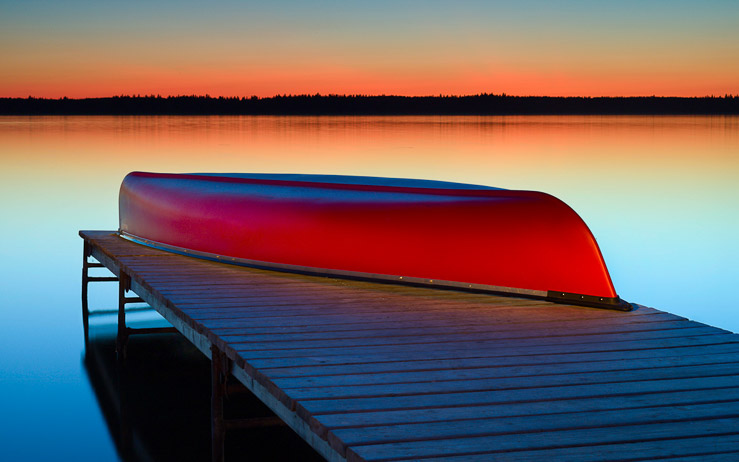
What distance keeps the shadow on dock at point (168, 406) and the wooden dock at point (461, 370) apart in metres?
0.50

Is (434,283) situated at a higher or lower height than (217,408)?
higher

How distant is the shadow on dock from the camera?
185 inches

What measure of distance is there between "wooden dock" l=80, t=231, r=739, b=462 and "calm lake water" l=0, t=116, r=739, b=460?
3.28ft

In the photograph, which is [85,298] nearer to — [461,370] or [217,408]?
[217,408]

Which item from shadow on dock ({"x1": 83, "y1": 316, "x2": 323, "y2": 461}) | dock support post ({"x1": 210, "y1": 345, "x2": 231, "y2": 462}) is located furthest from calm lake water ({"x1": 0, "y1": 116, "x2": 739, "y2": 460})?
dock support post ({"x1": 210, "y1": 345, "x2": 231, "y2": 462})

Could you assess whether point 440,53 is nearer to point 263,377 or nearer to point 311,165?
point 311,165

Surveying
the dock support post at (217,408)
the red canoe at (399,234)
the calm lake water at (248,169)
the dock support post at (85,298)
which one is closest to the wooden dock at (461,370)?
the dock support post at (217,408)

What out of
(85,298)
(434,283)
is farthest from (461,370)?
(85,298)

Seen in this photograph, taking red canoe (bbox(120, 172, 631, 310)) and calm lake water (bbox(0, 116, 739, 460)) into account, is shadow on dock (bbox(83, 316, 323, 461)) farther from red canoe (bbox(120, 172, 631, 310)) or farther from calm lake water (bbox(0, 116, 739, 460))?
red canoe (bbox(120, 172, 631, 310))

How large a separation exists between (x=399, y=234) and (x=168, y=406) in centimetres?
195

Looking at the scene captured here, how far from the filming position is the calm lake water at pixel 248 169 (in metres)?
5.84

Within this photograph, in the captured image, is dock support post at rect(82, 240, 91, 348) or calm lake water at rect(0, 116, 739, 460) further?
dock support post at rect(82, 240, 91, 348)

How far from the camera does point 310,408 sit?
271 cm

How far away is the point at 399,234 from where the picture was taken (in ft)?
15.5
